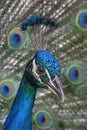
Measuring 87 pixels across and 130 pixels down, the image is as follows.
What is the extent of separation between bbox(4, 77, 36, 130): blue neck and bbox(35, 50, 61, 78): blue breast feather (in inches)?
7.1

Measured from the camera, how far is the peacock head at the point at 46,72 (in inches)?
80.3

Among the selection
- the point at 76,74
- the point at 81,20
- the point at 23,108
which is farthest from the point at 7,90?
the point at 23,108

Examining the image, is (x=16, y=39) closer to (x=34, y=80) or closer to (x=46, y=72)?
(x=34, y=80)

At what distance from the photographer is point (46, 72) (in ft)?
6.80

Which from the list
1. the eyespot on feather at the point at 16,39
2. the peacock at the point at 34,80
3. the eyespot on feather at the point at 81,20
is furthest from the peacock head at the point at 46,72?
the eyespot on feather at the point at 81,20

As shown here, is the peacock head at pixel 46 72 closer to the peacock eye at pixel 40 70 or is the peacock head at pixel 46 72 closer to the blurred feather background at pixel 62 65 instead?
the peacock eye at pixel 40 70

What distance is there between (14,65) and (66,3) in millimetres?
556

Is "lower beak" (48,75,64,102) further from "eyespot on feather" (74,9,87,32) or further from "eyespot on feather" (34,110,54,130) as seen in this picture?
"eyespot on feather" (74,9,87,32)

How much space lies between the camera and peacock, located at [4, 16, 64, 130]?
205 cm

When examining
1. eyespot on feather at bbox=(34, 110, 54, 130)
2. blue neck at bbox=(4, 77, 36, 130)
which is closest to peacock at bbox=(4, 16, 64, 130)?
blue neck at bbox=(4, 77, 36, 130)

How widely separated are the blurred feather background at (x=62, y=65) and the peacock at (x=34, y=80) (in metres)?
0.77

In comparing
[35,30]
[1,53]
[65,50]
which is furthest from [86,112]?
[35,30]

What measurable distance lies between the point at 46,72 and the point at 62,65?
119 cm

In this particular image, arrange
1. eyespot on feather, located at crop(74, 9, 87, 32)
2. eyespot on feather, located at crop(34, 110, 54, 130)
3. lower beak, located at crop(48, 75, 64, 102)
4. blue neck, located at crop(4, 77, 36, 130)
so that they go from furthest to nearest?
eyespot on feather, located at crop(74, 9, 87, 32) → eyespot on feather, located at crop(34, 110, 54, 130) → blue neck, located at crop(4, 77, 36, 130) → lower beak, located at crop(48, 75, 64, 102)
